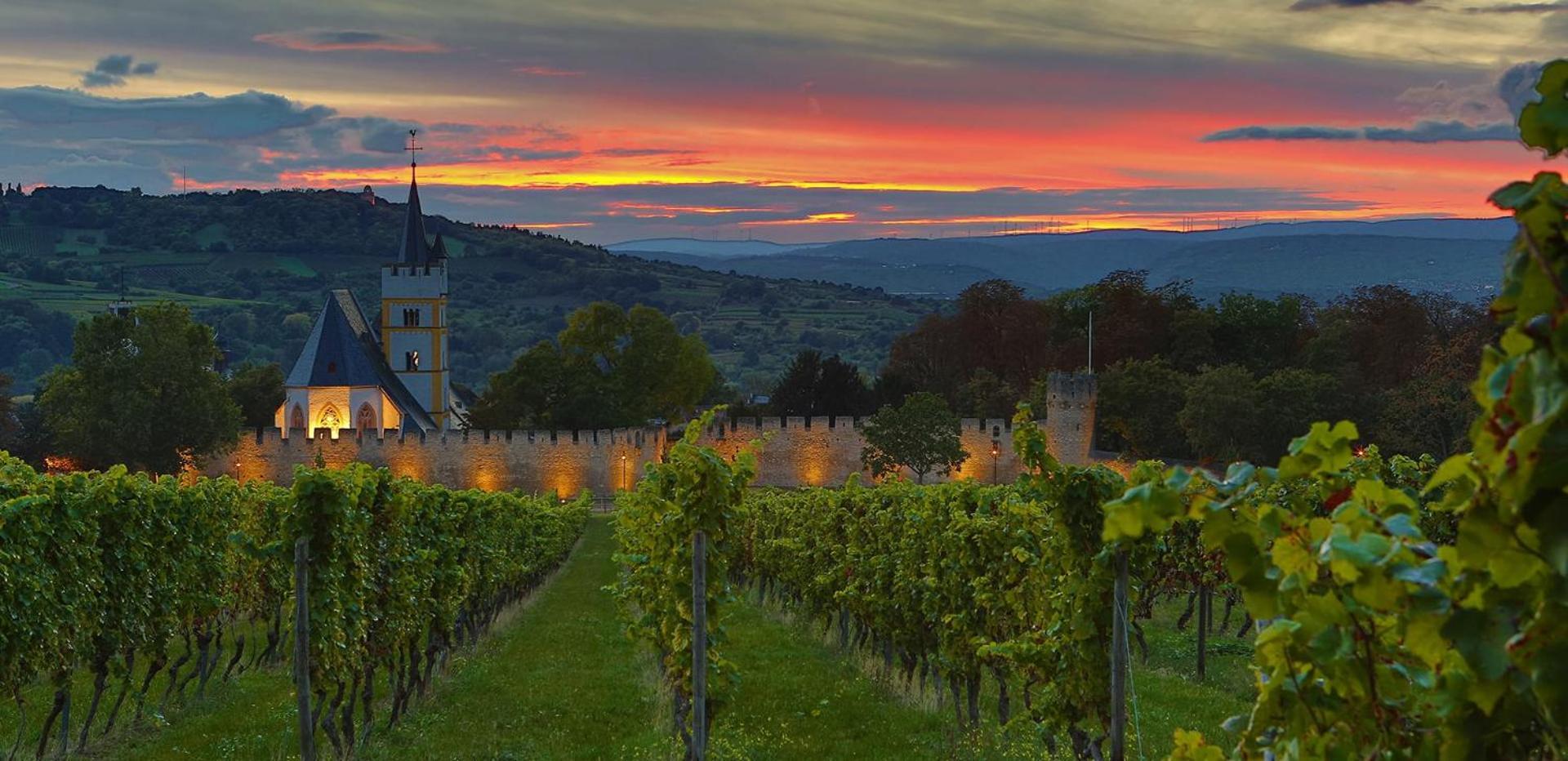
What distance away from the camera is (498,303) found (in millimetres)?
179500

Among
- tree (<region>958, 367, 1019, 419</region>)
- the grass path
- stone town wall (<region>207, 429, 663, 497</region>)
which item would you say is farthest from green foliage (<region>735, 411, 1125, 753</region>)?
tree (<region>958, 367, 1019, 419</region>)

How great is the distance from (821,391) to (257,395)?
75.3 feet

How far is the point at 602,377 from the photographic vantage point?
61688mm

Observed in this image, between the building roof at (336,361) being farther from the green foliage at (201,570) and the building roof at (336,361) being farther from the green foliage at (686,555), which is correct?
the green foliage at (686,555)

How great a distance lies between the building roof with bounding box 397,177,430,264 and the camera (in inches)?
2672

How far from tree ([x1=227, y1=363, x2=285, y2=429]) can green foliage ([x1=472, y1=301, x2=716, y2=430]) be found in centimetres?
787

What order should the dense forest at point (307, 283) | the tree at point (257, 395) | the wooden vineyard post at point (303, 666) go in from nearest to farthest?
the wooden vineyard post at point (303, 666)
the tree at point (257, 395)
the dense forest at point (307, 283)

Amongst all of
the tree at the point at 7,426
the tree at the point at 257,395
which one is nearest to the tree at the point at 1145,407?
the tree at the point at 257,395

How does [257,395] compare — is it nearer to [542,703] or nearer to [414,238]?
[414,238]

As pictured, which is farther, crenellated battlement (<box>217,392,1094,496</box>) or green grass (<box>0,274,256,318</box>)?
green grass (<box>0,274,256,318</box>)

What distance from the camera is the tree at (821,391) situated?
6631 cm

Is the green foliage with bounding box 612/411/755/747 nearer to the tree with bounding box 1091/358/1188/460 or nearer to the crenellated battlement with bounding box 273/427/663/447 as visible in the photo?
the crenellated battlement with bounding box 273/427/663/447

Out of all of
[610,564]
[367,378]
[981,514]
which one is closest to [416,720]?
[981,514]

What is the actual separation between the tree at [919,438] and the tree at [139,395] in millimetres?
21779
